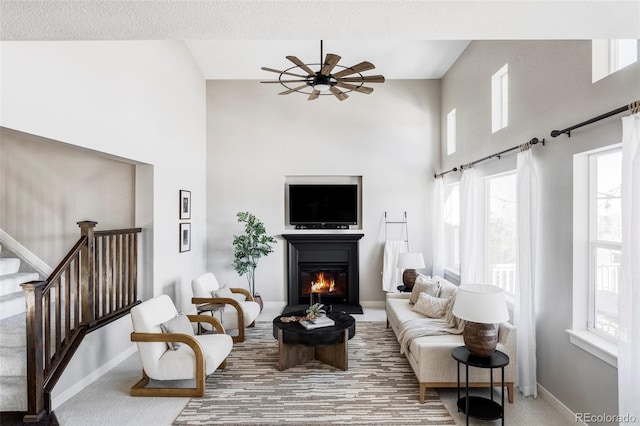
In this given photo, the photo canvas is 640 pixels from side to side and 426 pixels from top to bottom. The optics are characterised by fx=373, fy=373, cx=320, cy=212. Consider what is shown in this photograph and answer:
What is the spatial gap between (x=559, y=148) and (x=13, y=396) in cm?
501

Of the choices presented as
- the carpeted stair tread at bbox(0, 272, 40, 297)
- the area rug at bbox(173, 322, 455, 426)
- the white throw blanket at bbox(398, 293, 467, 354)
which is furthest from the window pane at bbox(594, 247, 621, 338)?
the carpeted stair tread at bbox(0, 272, 40, 297)

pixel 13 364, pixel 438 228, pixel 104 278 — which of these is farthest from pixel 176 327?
pixel 438 228

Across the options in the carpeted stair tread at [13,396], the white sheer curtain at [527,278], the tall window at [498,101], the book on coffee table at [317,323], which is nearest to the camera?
the carpeted stair tread at [13,396]

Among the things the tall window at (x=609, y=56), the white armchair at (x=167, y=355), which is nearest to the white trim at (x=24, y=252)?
the white armchair at (x=167, y=355)

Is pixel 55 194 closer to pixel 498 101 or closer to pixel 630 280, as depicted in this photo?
pixel 498 101

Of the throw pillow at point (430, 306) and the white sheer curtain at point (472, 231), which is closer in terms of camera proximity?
the throw pillow at point (430, 306)

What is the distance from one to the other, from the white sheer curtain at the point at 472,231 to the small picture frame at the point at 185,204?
13.4 ft

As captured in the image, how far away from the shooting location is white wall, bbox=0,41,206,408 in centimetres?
290

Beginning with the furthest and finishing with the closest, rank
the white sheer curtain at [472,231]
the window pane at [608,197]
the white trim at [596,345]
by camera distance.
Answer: the white sheer curtain at [472,231]
the window pane at [608,197]
the white trim at [596,345]

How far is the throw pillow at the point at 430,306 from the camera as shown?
4.30 meters

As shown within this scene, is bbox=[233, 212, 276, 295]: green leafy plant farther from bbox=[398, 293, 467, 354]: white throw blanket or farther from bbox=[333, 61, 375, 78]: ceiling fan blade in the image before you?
bbox=[333, 61, 375, 78]: ceiling fan blade

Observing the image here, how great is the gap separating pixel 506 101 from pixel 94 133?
452cm

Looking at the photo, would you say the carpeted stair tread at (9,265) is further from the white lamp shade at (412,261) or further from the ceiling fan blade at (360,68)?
the white lamp shade at (412,261)

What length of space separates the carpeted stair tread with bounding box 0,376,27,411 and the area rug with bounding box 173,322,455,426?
1.28 m
